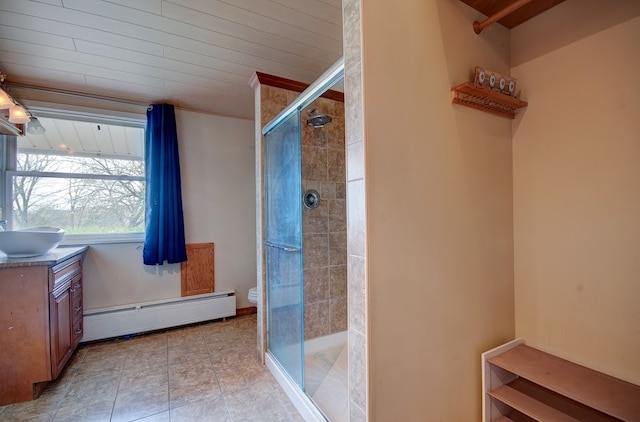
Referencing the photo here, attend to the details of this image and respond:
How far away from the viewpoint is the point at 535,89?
1405 mm

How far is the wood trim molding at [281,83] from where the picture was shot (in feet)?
7.09

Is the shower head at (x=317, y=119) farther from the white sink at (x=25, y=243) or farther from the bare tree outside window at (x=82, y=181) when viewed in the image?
the white sink at (x=25, y=243)

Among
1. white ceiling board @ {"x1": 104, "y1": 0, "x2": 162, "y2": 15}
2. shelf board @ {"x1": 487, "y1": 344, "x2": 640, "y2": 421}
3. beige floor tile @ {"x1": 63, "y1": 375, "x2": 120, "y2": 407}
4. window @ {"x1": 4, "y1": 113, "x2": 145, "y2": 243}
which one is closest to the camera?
shelf board @ {"x1": 487, "y1": 344, "x2": 640, "y2": 421}

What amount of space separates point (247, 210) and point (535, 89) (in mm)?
2877

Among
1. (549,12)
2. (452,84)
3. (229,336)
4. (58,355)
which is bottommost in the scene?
(229,336)

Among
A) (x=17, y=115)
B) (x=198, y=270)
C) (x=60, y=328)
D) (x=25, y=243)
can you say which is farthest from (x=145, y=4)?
(x=198, y=270)

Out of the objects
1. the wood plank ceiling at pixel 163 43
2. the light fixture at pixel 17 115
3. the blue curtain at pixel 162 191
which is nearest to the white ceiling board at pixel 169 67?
the wood plank ceiling at pixel 163 43

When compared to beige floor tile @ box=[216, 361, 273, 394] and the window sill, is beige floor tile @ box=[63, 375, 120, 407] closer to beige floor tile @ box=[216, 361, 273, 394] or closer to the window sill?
beige floor tile @ box=[216, 361, 273, 394]

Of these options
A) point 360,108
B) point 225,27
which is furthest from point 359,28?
point 225,27

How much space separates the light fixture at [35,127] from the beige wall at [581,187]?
3.83 metres

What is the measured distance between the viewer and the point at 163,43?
6.25 ft

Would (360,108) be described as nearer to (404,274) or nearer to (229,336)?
(404,274)

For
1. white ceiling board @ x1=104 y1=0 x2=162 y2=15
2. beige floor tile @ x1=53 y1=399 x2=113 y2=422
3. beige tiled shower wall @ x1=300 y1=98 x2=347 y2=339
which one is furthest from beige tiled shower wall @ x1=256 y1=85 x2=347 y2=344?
beige floor tile @ x1=53 y1=399 x2=113 y2=422

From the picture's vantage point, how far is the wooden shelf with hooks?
48.4 inches
